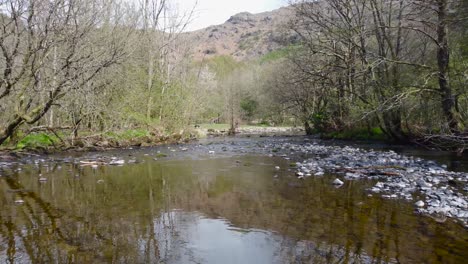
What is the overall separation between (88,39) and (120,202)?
25.0 feet

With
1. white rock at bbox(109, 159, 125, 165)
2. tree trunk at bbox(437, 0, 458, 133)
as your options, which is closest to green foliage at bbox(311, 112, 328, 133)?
tree trunk at bbox(437, 0, 458, 133)

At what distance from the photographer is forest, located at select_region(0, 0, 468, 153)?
468 inches

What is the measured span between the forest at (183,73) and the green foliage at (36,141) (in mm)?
90

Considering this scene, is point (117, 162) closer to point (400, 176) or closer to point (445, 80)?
point (400, 176)

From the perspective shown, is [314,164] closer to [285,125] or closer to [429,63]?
[429,63]

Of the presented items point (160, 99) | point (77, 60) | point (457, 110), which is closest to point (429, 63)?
point (457, 110)

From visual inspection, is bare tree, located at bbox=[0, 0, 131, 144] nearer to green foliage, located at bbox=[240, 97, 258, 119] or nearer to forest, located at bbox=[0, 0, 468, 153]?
forest, located at bbox=[0, 0, 468, 153]

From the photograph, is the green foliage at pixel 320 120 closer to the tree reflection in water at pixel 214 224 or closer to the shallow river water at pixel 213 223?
the shallow river water at pixel 213 223

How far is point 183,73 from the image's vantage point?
1118 inches

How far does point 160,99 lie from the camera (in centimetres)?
2545

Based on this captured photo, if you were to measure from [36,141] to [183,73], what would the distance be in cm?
1373

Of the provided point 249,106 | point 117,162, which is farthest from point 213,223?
point 249,106

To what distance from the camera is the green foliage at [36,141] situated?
52.3ft

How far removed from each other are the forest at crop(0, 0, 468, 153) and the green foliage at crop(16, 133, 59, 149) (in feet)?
0.30
